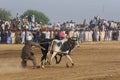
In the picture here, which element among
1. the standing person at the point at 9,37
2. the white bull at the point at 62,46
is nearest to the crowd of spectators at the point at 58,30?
the standing person at the point at 9,37

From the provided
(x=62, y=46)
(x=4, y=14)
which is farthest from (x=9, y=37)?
(x=4, y=14)

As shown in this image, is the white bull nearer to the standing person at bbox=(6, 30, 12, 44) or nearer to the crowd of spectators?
the crowd of spectators

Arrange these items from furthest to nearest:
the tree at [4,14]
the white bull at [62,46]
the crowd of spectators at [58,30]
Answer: the tree at [4,14] < the crowd of spectators at [58,30] < the white bull at [62,46]

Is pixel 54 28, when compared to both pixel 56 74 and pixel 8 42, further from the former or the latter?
pixel 56 74

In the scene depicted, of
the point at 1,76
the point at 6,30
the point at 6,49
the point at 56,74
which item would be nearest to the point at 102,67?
the point at 56,74

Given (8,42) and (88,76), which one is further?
(8,42)

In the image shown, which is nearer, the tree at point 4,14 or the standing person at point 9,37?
the standing person at point 9,37

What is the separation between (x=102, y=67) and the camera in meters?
19.6

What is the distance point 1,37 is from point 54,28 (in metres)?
5.18

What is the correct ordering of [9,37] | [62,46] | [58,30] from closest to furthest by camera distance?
[62,46] → [9,37] → [58,30]

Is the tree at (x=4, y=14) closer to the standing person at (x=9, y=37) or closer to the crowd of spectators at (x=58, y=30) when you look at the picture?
the crowd of spectators at (x=58, y=30)

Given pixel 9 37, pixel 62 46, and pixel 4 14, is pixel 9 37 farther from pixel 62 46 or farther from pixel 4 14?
pixel 4 14

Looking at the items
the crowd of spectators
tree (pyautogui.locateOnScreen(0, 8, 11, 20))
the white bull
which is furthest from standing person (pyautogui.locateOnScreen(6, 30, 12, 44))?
tree (pyautogui.locateOnScreen(0, 8, 11, 20))

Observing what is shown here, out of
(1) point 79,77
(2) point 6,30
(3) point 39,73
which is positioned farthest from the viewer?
(2) point 6,30
